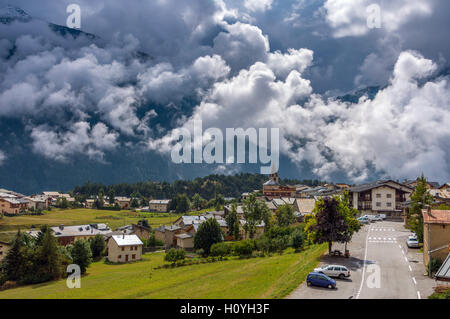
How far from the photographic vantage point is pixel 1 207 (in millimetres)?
145375

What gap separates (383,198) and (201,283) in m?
67.6

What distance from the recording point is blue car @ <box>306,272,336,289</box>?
3065 cm

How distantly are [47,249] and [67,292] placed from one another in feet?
57.9

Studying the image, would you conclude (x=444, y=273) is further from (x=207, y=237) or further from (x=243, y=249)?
(x=207, y=237)

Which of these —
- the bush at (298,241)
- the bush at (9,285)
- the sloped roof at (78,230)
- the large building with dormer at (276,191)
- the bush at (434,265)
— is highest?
the large building with dormer at (276,191)

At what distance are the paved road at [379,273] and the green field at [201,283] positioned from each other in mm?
2938

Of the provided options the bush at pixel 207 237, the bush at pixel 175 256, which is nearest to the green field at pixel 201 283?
the bush at pixel 175 256

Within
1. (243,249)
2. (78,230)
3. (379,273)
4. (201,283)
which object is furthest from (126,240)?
(379,273)

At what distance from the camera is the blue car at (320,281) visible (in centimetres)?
3065

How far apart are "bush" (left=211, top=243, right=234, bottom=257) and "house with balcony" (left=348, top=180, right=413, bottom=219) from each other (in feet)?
147

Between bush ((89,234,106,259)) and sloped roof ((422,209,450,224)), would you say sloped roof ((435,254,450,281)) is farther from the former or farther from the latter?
bush ((89,234,106,259))

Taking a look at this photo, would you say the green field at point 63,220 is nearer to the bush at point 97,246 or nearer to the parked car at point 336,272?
the bush at point 97,246

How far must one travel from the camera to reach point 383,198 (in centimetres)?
9200

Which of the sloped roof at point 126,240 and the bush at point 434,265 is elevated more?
the bush at point 434,265
